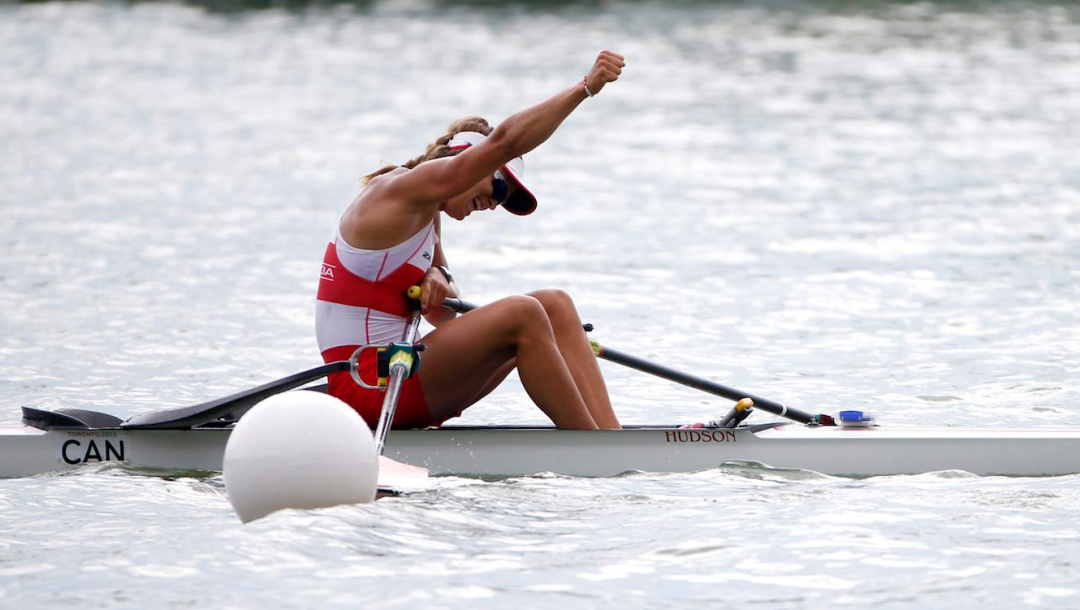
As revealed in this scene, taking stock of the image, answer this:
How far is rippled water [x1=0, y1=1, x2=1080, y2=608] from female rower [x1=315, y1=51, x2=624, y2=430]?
394 mm

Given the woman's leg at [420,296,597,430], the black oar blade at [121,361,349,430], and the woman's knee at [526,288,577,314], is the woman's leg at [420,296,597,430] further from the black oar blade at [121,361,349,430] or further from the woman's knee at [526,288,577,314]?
the black oar blade at [121,361,349,430]

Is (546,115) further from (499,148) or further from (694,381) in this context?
(694,381)

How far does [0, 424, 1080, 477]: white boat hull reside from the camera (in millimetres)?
6121

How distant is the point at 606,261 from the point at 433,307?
7.25 m

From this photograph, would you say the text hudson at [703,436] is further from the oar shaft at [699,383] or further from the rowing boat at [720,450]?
the oar shaft at [699,383]

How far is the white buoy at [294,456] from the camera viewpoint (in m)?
5.02

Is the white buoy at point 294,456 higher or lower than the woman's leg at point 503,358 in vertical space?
lower

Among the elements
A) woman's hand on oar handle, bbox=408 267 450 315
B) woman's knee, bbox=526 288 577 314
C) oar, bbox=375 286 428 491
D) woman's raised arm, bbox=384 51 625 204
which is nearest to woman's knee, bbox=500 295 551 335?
woman's knee, bbox=526 288 577 314

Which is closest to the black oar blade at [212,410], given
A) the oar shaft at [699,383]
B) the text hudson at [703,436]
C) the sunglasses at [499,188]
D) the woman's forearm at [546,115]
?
the sunglasses at [499,188]

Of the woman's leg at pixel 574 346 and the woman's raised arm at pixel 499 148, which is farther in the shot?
the woman's leg at pixel 574 346

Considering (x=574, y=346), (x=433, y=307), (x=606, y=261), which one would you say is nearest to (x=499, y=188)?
(x=433, y=307)

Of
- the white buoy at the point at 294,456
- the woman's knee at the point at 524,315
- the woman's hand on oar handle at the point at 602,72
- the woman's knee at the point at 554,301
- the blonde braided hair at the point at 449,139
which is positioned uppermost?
the woman's hand on oar handle at the point at 602,72

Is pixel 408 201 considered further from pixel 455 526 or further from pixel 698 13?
pixel 698 13

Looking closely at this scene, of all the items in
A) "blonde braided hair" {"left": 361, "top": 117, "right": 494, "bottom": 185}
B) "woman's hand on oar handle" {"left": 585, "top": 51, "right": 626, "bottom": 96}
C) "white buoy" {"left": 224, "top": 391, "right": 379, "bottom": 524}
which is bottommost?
"white buoy" {"left": 224, "top": 391, "right": 379, "bottom": 524}
